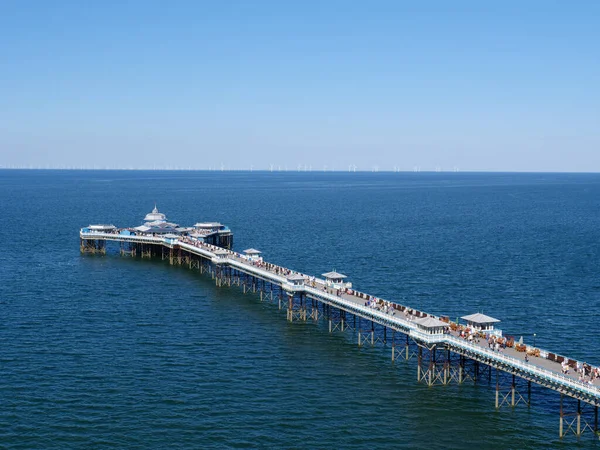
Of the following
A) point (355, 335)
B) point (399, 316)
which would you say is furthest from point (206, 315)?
point (399, 316)

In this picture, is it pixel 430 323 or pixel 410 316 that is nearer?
pixel 430 323

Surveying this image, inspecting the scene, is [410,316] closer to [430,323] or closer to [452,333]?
[452,333]

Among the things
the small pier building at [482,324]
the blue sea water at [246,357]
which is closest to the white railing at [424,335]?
the small pier building at [482,324]

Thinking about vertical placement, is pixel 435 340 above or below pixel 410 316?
below

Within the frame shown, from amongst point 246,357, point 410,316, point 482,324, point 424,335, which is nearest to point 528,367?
point 482,324

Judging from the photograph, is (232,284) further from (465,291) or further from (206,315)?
(465,291)

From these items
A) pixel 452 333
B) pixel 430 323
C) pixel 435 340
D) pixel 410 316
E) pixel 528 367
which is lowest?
pixel 528 367

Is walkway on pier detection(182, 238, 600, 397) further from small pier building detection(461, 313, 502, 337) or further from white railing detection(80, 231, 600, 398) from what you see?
small pier building detection(461, 313, 502, 337)

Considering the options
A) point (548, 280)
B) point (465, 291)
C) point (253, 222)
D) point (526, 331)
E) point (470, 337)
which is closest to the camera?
point (470, 337)
